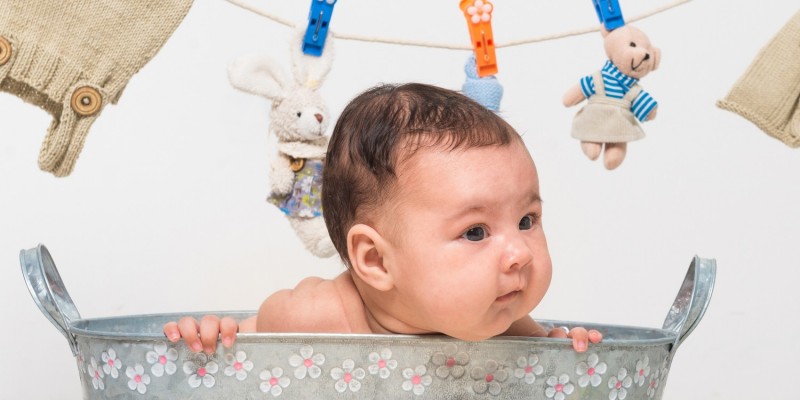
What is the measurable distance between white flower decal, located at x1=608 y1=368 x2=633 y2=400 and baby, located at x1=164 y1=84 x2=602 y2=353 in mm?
44

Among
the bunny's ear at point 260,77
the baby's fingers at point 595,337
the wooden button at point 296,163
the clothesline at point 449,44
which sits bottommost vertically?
the baby's fingers at point 595,337

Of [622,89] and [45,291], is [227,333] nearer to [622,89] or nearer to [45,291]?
[45,291]

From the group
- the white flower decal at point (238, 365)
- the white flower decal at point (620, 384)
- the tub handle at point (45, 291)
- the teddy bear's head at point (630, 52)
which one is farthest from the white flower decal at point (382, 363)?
the teddy bear's head at point (630, 52)

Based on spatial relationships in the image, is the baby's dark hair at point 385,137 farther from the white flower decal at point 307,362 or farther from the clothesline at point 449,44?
the clothesline at point 449,44

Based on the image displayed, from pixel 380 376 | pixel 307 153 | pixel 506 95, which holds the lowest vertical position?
pixel 380 376

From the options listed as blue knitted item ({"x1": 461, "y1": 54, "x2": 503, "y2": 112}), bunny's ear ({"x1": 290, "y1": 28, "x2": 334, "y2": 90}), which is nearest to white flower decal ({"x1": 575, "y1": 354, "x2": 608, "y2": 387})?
blue knitted item ({"x1": 461, "y1": 54, "x2": 503, "y2": 112})

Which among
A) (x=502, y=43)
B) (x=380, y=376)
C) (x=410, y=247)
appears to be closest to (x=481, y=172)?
(x=410, y=247)

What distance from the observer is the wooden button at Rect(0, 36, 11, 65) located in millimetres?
1136

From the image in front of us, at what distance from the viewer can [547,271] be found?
91 cm

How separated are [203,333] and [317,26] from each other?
1.70 ft

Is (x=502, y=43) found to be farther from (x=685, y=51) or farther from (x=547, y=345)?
(x=685, y=51)

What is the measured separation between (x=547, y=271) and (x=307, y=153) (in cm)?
48

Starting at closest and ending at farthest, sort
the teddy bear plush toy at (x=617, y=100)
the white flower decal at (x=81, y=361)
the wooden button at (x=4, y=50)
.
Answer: the white flower decal at (x=81, y=361)
the wooden button at (x=4, y=50)
the teddy bear plush toy at (x=617, y=100)

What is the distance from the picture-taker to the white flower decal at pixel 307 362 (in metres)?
0.87
